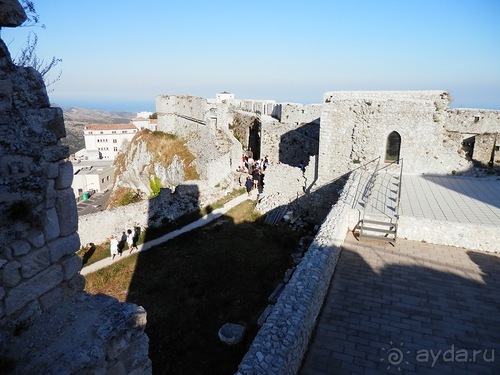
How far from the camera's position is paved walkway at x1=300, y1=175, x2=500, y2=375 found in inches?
207

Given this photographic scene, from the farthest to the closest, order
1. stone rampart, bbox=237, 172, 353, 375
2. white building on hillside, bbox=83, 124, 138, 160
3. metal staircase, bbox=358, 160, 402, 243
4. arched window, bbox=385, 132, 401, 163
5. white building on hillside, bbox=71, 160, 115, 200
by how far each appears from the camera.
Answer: white building on hillside, bbox=83, 124, 138, 160
white building on hillside, bbox=71, 160, 115, 200
arched window, bbox=385, 132, 401, 163
metal staircase, bbox=358, 160, 402, 243
stone rampart, bbox=237, 172, 353, 375

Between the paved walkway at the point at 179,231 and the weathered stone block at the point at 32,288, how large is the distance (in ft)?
38.7

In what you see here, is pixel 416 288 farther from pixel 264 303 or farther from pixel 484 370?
pixel 264 303

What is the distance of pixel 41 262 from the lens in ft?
9.12

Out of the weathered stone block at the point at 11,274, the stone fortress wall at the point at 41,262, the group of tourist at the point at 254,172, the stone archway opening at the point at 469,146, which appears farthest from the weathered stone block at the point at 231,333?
the stone archway opening at the point at 469,146

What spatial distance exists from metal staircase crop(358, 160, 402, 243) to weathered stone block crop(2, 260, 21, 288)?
8262 mm

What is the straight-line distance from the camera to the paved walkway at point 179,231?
1391 centimetres

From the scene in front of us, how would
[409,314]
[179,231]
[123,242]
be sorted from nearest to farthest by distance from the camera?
[409,314] < [123,242] < [179,231]

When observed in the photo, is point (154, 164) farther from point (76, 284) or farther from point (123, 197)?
point (76, 284)

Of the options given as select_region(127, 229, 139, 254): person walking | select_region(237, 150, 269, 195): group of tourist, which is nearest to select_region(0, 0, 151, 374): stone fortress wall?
select_region(127, 229, 139, 254): person walking

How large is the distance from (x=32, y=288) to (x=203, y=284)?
878 centimetres

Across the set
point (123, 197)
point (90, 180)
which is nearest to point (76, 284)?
point (123, 197)

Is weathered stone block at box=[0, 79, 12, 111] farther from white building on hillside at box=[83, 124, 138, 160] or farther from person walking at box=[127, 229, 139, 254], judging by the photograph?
white building on hillside at box=[83, 124, 138, 160]

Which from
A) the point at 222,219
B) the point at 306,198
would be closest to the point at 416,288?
the point at 306,198
